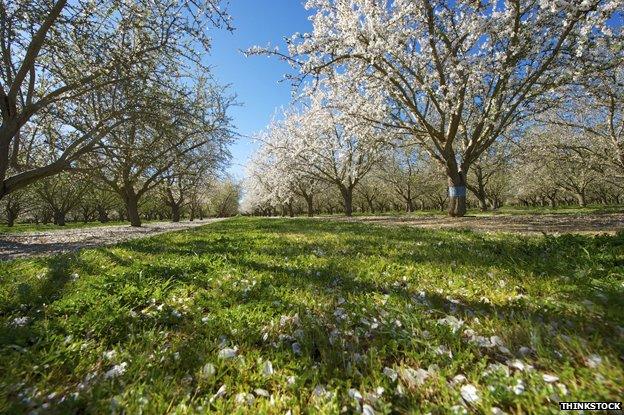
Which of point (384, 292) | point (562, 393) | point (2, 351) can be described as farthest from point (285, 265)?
point (562, 393)

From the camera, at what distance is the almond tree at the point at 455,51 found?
1321cm

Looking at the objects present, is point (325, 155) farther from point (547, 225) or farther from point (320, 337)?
point (320, 337)

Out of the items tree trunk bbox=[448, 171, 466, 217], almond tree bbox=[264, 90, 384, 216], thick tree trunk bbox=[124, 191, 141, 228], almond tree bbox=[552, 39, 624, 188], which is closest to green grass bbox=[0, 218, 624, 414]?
almond tree bbox=[552, 39, 624, 188]

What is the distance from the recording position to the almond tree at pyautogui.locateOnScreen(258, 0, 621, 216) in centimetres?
Result: 1321

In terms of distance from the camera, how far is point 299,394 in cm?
253

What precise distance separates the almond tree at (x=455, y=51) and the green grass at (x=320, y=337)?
35.2 ft

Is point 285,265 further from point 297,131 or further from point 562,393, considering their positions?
point 297,131

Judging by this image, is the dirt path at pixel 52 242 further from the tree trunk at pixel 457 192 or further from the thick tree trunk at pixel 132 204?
the tree trunk at pixel 457 192

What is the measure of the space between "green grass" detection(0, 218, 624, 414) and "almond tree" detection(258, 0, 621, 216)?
10718 mm

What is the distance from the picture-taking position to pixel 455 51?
50.9 feet

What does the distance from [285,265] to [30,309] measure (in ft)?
13.1

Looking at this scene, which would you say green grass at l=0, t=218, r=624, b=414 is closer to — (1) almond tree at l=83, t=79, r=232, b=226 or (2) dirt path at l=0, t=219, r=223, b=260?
(2) dirt path at l=0, t=219, r=223, b=260

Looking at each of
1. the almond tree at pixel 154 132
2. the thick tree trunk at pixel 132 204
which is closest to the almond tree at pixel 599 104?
the almond tree at pixel 154 132

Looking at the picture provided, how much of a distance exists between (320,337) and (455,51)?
54.3ft
